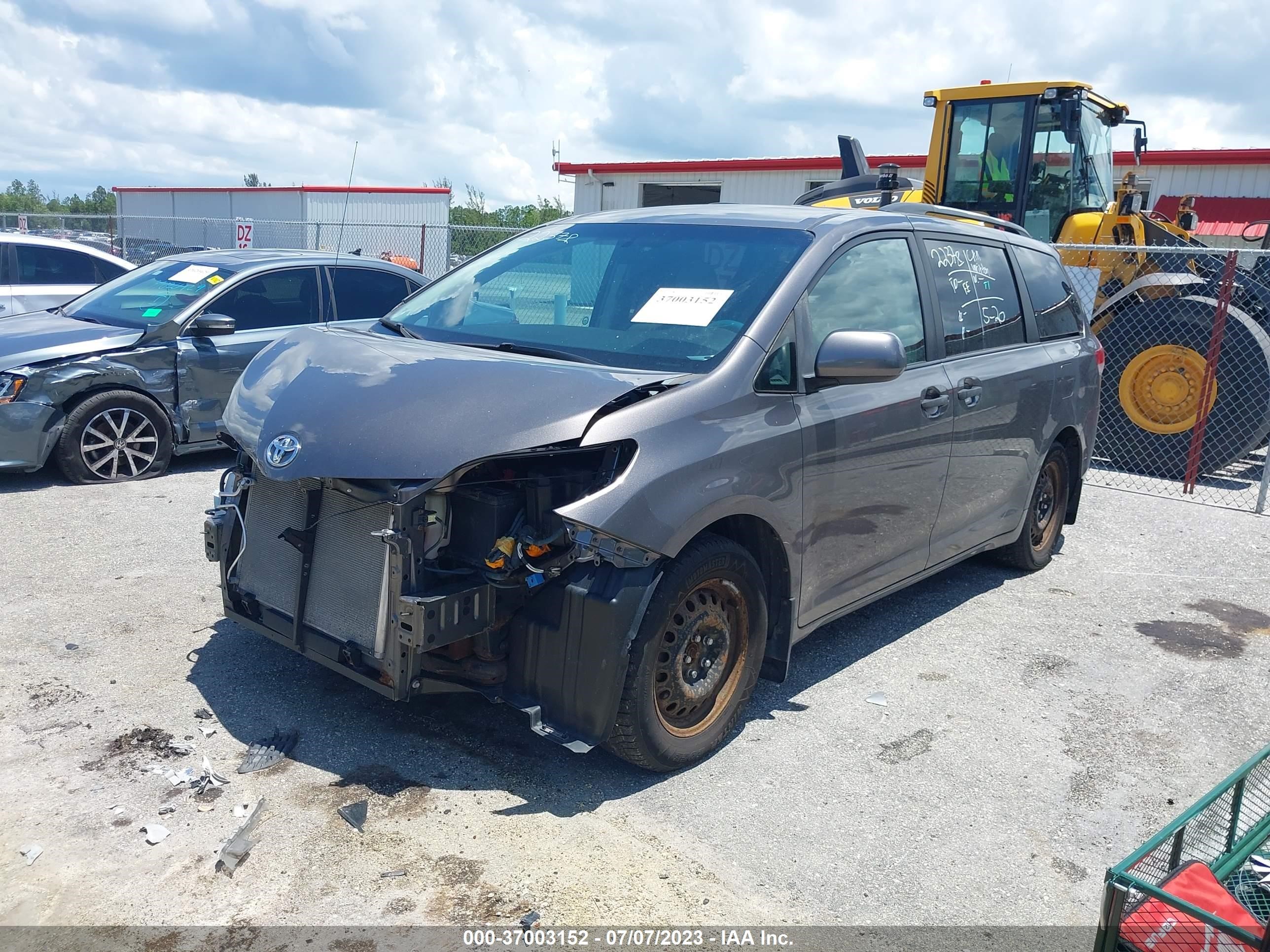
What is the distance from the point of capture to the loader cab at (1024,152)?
408 inches

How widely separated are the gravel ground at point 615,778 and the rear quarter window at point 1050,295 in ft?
5.31

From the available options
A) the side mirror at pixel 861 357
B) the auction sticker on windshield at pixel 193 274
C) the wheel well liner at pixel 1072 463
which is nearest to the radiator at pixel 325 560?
the side mirror at pixel 861 357

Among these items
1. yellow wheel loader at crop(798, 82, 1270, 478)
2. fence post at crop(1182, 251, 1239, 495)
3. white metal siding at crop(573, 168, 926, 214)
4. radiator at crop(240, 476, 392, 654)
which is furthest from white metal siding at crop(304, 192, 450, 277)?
radiator at crop(240, 476, 392, 654)

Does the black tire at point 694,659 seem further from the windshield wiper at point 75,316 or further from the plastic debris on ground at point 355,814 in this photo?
the windshield wiper at point 75,316

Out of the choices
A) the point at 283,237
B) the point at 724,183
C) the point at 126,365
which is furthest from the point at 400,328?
the point at 724,183

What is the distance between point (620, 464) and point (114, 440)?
548 centimetres

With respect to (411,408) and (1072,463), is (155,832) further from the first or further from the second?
(1072,463)

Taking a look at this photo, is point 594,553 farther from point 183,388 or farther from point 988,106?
point 988,106

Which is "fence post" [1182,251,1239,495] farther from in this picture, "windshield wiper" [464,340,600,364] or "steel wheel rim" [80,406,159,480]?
"steel wheel rim" [80,406,159,480]

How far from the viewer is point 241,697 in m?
4.14

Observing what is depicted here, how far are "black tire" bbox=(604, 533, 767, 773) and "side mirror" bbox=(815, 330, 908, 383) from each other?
2.50 ft

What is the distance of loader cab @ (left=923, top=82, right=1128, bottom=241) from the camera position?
Answer: 10.4 metres

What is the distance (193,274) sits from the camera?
805cm

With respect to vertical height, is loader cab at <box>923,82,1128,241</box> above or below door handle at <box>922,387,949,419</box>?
above
